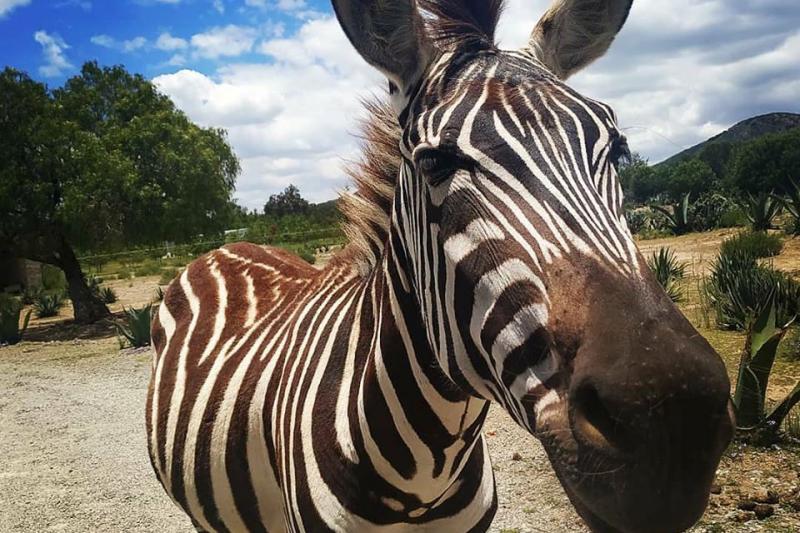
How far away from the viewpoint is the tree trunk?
17844 millimetres

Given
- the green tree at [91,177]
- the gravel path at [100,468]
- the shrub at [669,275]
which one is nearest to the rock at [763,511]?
the gravel path at [100,468]

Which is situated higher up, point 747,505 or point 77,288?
point 77,288

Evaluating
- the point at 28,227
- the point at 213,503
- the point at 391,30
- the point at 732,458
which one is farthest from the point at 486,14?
the point at 28,227

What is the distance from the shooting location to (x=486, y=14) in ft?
6.66

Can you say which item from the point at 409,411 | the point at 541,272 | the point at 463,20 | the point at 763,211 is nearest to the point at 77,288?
the point at 409,411

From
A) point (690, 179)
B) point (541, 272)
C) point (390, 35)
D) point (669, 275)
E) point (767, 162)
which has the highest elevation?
point (690, 179)

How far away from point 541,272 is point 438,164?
1.46 ft

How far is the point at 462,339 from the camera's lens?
1552 millimetres

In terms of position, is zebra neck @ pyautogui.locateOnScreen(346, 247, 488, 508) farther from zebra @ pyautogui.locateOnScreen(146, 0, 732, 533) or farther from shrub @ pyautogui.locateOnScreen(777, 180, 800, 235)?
shrub @ pyautogui.locateOnScreen(777, 180, 800, 235)

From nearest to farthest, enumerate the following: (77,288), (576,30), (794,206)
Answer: (576,30)
(794,206)
(77,288)

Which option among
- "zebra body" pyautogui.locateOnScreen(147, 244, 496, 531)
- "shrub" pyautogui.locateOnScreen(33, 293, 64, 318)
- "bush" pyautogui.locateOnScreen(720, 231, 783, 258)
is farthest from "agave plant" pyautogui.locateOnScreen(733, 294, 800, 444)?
"shrub" pyautogui.locateOnScreen(33, 293, 64, 318)

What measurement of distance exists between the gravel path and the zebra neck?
2.89 m

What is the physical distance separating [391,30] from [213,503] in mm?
2312

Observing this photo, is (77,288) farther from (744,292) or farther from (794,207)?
(794,207)
